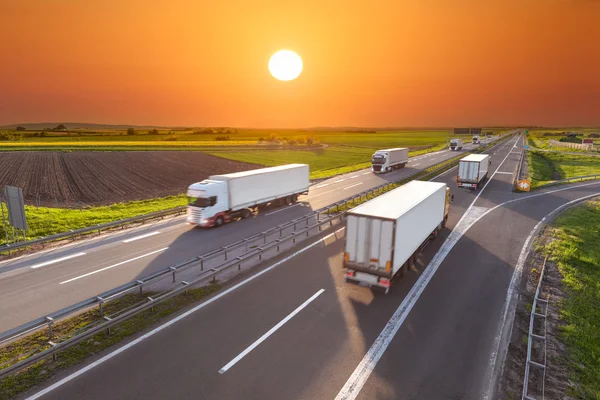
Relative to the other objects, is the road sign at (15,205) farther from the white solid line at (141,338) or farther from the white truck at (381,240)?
the white truck at (381,240)

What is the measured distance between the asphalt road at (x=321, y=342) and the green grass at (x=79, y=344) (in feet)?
2.19

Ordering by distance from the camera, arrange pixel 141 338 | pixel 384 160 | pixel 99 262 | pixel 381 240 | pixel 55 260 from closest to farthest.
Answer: pixel 141 338, pixel 381 240, pixel 99 262, pixel 55 260, pixel 384 160

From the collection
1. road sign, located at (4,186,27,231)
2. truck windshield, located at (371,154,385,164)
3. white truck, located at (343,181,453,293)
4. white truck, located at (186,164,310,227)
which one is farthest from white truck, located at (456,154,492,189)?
road sign, located at (4,186,27,231)

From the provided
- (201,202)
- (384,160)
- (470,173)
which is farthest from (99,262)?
(384,160)

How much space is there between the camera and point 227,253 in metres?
18.2

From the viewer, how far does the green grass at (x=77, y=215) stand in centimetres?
2253

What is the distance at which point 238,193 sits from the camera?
963 inches

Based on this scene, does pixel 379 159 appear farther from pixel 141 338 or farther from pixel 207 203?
pixel 141 338

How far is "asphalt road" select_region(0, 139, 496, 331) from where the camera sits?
43.2 feet

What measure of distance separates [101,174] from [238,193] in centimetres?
3433

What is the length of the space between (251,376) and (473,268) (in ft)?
40.6

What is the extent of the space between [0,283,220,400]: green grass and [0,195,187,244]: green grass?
12991 millimetres

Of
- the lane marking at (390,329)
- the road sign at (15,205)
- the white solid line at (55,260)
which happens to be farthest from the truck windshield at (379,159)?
the road sign at (15,205)

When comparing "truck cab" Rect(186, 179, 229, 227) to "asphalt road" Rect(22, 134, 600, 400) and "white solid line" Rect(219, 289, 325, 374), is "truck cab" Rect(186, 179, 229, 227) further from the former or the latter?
"white solid line" Rect(219, 289, 325, 374)
